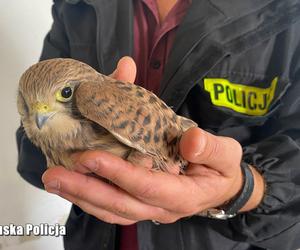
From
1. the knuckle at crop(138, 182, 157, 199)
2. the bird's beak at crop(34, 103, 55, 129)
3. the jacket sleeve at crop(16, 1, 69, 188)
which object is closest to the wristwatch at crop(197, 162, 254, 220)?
the knuckle at crop(138, 182, 157, 199)

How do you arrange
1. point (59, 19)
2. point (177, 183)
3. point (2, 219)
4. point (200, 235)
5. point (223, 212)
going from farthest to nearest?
point (2, 219) < point (59, 19) < point (200, 235) < point (223, 212) < point (177, 183)

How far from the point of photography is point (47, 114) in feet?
2.68

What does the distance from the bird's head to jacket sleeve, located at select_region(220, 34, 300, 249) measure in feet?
1.56

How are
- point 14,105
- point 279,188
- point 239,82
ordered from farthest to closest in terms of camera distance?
point 14,105
point 239,82
point 279,188

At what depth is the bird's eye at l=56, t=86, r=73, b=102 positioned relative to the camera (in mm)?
814

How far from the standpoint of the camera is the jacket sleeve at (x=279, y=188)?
3.20ft

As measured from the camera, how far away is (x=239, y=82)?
1070mm

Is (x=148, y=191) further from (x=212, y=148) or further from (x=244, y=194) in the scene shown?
(x=244, y=194)

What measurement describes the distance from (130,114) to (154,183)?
6.1 inches

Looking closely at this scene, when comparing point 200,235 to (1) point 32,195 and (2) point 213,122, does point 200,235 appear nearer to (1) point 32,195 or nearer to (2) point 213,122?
(2) point 213,122

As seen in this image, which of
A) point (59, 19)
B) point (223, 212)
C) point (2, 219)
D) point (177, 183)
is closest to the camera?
point (177, 183)

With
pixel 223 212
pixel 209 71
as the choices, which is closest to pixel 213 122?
pixel 209 71

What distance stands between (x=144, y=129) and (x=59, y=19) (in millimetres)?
694

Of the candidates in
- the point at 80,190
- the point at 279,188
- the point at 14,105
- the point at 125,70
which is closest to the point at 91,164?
the point at 80,190
